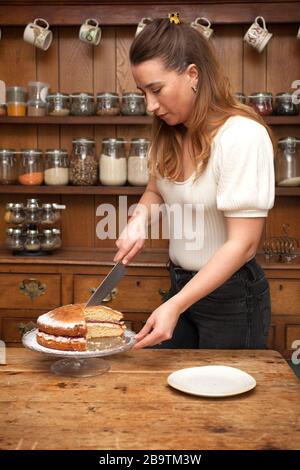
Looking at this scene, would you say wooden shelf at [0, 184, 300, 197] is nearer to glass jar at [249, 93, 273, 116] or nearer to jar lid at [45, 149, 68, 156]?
jar lid at [45, 149, 68, 156]

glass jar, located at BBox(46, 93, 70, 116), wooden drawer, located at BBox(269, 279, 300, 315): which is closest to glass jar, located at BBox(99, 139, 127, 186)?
glass jar, located at BBox(46, 93, 70, 116)

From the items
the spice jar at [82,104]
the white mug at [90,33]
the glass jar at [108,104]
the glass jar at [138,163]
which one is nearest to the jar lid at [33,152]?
the spice jar at [82,104]

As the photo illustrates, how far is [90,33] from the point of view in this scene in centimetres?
319

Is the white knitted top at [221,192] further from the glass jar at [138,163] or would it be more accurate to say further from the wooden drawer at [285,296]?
the glass jar at [138,163]

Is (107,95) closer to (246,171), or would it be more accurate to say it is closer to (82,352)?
(246,171)

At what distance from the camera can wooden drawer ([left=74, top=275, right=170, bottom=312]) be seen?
10.1ft

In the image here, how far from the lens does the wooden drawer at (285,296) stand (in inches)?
120

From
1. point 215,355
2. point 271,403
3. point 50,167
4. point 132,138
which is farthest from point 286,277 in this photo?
point 271,403

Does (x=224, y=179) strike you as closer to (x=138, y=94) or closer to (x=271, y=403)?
(x=271, y=403)

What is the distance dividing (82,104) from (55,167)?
1.14ft

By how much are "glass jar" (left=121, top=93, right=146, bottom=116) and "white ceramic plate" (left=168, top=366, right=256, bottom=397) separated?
2.04 m

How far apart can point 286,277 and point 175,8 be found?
1.45 meters

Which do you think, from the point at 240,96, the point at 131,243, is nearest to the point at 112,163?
the point at 240,96

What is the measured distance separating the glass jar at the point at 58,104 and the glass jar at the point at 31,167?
215 mm
